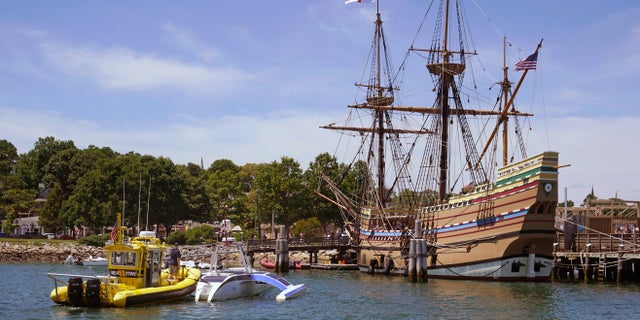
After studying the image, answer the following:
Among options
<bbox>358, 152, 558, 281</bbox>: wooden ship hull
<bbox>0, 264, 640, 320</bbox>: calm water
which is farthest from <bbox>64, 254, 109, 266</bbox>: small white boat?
<bbox>358, 152, 558, 281</bbox>: wooden ship hull

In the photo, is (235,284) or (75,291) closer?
(75,291)

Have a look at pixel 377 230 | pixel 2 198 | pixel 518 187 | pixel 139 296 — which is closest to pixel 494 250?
pixel 518 187

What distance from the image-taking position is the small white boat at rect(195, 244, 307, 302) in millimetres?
42000

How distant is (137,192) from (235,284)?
224 ft

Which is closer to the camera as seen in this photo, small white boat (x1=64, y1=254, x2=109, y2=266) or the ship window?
the ship window

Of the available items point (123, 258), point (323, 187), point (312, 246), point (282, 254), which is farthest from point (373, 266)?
point (323, 187)

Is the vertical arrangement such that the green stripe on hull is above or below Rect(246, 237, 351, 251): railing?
above

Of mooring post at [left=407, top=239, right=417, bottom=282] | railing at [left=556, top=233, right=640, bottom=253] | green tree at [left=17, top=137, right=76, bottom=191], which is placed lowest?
mooring post at [left=407, top=239, right=417, bottom=282]

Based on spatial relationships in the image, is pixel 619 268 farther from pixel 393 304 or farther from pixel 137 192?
pixel 137 192

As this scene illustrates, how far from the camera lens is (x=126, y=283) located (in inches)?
1515

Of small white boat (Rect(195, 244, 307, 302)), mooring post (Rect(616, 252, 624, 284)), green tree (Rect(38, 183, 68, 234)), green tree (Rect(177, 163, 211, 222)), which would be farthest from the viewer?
green tree (Rect(177, 163, 211, 222))

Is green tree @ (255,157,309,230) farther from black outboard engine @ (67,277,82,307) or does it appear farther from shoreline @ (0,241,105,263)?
black outboard engine @ (67,277,82,307)

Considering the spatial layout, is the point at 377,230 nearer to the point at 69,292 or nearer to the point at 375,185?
the point at 375,185

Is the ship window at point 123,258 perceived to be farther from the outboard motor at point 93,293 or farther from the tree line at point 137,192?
the tree line at point 137,192
